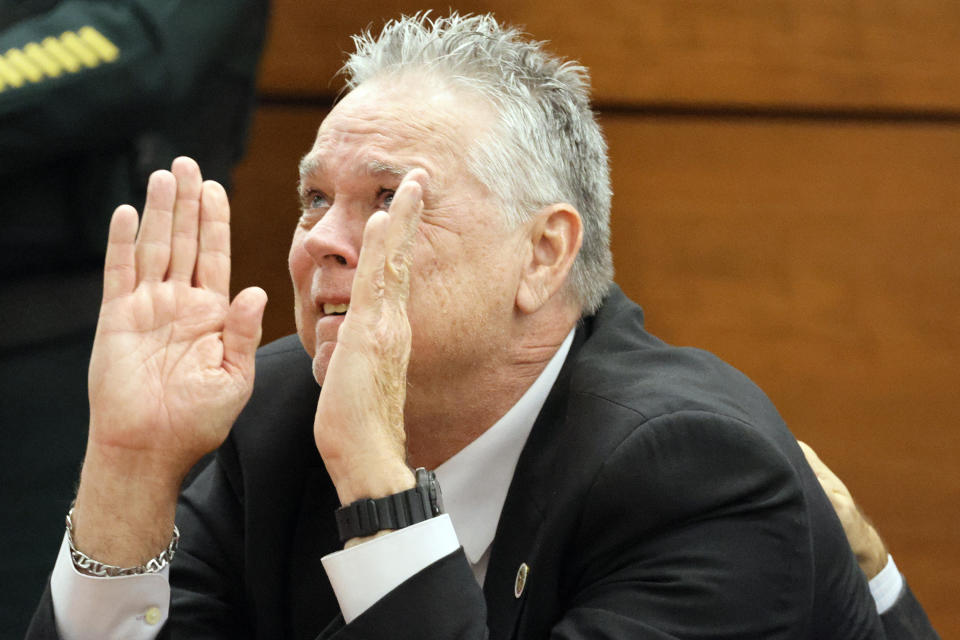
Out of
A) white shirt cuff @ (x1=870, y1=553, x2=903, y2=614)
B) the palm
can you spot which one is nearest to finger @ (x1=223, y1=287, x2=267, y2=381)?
the palm

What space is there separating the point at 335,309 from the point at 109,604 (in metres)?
0.36

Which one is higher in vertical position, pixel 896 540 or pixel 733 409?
pixel 733 409

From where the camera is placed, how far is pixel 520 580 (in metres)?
1.16

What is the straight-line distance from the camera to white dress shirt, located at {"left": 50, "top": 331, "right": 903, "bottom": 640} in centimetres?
105

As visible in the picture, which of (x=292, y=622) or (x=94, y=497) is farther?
(x=292, y=622)

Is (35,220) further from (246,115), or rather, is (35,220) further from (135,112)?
(246,115)

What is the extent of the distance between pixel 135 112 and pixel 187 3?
16 cm

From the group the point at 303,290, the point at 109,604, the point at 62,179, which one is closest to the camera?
the point at 109,604

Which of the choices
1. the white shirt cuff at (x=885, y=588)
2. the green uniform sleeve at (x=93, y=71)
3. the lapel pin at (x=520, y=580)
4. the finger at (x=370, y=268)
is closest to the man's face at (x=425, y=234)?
the finger at (x=370, y=268)

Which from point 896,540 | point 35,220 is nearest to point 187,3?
point 35,220

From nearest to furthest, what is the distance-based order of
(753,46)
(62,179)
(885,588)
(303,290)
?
(303,290)
(885,588)
(62,179)
(753,46)

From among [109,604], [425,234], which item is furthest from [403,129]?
[109,604]

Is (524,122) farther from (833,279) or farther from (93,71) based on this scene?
(833,279)

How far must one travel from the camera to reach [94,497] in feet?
3.84
